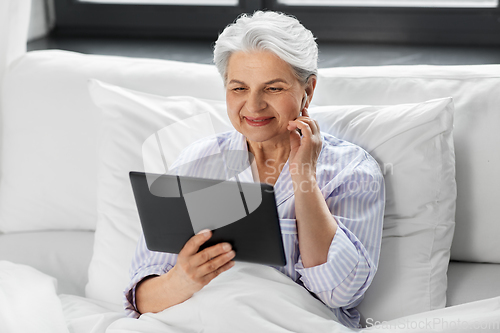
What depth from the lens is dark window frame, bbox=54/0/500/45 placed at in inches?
91.7

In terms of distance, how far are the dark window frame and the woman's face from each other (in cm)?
117

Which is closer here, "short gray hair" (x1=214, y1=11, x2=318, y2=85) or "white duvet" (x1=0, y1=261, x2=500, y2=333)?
"white duvet" (x1=0, y1=261, x2=500, y2=333)

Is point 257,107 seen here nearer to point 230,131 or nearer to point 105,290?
point 230,131

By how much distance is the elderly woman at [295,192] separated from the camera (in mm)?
1232

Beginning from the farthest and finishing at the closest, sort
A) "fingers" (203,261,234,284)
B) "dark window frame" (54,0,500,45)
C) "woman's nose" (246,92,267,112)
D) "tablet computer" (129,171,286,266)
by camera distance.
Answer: "dark window frame" (54,0,500,45), "woman's nose" (246,92,267,112), "fingers" (203,261,234,284), "tablet computer" (129,171,286,266)

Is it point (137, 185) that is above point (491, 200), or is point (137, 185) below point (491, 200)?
above

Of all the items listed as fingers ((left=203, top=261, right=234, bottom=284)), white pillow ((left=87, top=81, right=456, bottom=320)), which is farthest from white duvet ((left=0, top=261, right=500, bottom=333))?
white pillow ((left=87, top=81, right=456, bottom=320))

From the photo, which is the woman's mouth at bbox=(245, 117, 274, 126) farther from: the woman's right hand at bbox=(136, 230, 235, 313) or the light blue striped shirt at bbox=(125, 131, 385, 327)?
the woman's right hand at bbox=(136, 230, 235, 313)

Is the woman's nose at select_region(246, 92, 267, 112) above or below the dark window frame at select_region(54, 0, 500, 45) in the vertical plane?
below

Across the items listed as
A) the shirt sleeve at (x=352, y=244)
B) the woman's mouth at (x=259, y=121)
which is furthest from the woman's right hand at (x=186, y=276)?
the woman's mouth at (x=259, y=121)

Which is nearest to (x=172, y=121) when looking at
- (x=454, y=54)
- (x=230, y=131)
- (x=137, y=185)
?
(x=230, y=131)

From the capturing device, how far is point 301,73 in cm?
134

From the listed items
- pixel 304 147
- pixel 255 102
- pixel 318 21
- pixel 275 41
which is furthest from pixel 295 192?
pixel 318 21

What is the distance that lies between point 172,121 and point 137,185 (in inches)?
18.2
